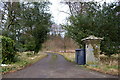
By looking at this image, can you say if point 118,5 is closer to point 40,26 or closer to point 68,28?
point 68,28

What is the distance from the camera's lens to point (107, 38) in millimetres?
9469

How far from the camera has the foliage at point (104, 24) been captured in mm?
9125

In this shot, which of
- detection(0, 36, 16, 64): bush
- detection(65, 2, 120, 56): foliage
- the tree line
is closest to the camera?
detection(0, 36, 16, 64): bush

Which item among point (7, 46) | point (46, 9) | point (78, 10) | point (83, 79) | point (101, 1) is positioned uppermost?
point (46, 9)

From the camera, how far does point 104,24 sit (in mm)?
9266

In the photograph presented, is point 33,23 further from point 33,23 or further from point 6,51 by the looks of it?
point 6,51

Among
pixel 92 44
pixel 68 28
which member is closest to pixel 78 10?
pixel 68 28

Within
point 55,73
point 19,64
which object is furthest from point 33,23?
point 55,73

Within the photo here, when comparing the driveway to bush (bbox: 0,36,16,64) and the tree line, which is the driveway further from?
the tree line

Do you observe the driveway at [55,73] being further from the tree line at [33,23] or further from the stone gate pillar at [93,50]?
the tree line at [33,23]

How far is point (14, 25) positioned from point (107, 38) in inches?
430

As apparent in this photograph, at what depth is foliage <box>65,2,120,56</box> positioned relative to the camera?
29.9 feet

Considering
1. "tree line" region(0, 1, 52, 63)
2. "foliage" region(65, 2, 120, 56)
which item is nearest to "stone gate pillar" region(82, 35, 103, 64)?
"foliage" region(65, 2, 120, 56)

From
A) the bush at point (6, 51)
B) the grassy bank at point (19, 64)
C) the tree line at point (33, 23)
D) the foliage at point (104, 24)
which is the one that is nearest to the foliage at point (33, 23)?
the tree line at point (33, 23)
